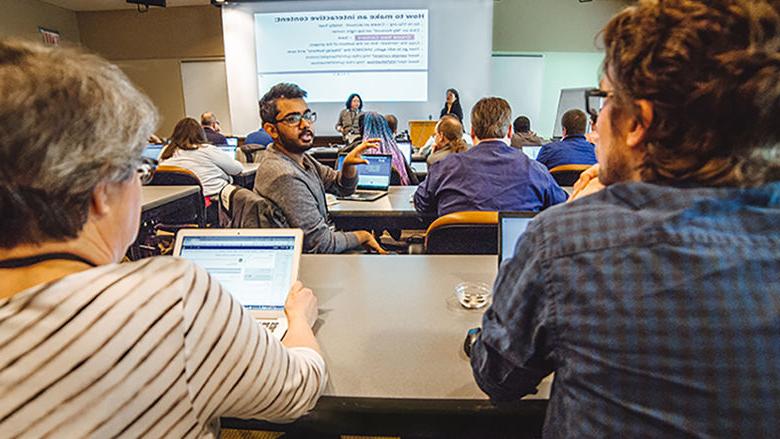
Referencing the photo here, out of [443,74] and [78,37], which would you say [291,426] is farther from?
[78,37]

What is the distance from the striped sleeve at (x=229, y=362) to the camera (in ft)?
1.91

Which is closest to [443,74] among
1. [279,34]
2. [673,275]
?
[279,34]

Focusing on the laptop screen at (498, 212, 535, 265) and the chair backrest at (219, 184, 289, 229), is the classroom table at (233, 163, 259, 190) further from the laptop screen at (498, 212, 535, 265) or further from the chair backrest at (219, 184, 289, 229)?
the laptop screen at (498, 212, 535, 265)

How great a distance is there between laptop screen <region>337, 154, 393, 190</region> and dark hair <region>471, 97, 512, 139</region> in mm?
680

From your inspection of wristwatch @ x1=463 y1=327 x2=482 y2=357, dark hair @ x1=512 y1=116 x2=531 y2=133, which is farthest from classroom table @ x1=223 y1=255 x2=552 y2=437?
dark hair @ x1=512 y1=116 x2=531 y2=133

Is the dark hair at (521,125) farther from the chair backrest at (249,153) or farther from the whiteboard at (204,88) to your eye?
the whiteboard at (204,88)

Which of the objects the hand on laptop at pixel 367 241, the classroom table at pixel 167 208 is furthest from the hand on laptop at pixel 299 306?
the classroom table at pixel 167 208

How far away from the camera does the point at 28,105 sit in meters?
0.50

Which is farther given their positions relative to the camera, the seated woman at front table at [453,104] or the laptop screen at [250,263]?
the seated woman at front table at [453,104]

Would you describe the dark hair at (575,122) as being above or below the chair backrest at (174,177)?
above

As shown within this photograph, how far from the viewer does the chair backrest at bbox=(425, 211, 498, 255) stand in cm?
154

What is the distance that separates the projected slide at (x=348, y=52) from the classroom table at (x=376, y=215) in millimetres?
5280

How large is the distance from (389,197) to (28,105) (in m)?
2.33

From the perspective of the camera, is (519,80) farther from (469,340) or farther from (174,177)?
(469,340)
